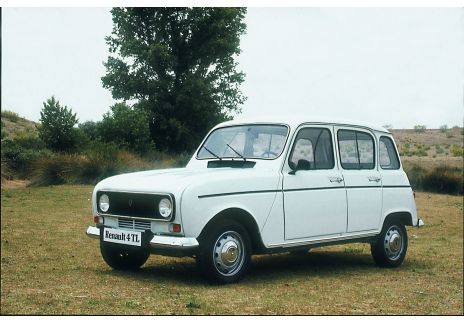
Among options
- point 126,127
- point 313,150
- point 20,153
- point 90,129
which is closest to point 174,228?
point 313,150

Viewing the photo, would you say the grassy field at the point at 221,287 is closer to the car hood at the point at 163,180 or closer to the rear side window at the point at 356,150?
the car hood at the point at 163,180

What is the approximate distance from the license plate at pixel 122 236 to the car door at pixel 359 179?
2591 millimetres

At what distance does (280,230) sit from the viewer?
24.3 feet

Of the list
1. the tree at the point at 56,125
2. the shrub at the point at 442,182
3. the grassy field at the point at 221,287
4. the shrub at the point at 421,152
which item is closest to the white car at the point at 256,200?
the grassy field at the point at 221,287

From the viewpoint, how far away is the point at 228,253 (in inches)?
279

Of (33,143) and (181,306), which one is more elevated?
(33,143)

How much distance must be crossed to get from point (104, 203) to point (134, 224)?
0.53 metres

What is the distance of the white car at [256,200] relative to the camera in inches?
269

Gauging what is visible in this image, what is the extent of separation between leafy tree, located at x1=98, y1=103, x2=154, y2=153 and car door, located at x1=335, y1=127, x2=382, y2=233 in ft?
8.03

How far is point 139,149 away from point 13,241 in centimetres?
244

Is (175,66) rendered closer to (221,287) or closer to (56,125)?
(56,125)

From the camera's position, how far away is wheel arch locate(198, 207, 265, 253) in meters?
6.93

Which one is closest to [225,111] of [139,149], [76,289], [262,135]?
[139,149]

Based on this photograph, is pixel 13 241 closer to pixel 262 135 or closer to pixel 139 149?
pixel 139 149
